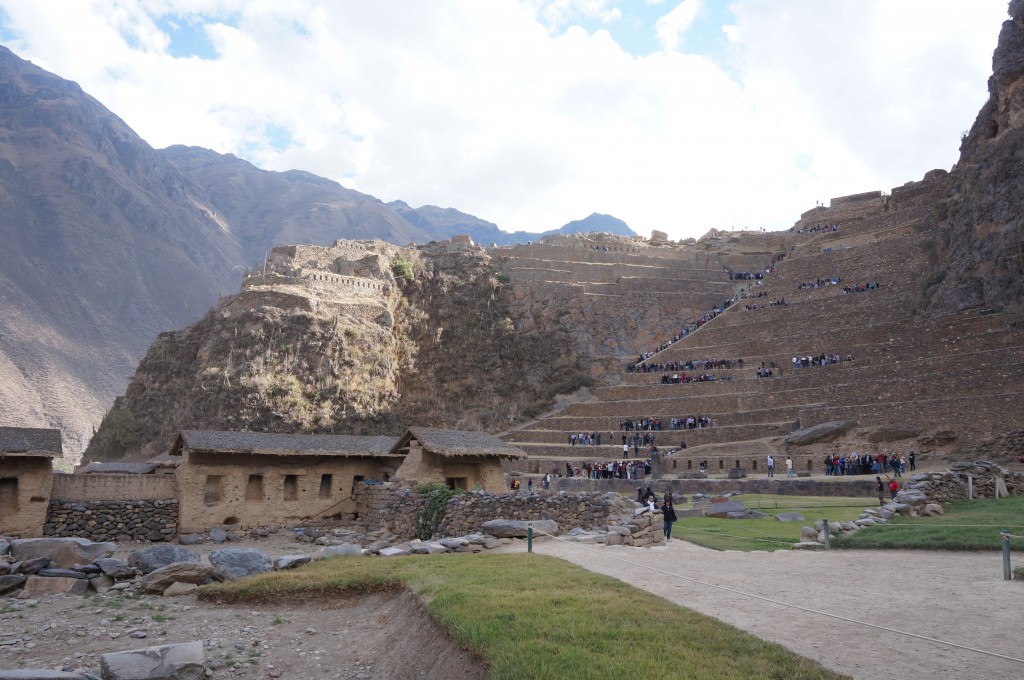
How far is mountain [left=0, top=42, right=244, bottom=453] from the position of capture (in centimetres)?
8356

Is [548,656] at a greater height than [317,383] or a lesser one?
lesser

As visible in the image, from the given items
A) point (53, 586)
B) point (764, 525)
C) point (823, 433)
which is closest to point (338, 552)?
point (53, 586)

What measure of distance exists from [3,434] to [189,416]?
2846 cm

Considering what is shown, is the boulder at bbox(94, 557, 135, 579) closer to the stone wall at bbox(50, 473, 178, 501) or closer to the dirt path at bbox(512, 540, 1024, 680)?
the dirt path at bbox(512, 540, 1024, 680)

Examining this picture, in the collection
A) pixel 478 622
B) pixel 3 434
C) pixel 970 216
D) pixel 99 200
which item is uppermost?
pixel 99 200

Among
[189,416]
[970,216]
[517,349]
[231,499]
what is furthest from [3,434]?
[970,216]

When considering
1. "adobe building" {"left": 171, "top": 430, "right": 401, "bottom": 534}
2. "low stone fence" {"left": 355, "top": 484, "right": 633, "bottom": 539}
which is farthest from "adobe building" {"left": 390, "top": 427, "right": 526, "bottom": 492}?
"low stone fence" {"left": 355, "top": 484, "right": 633, "bottom": 539}

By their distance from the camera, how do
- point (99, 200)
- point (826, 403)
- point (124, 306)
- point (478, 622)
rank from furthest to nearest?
point (99, 200), point (124, 306), point (826, 403), point (478, 622)

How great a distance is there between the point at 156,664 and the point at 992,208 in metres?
51.5

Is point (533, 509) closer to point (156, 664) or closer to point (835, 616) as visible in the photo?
point (835, 616)

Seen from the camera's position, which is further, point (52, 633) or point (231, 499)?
point (231, 499)

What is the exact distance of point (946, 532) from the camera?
1369 centimetres

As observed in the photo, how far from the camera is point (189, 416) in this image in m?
47.4

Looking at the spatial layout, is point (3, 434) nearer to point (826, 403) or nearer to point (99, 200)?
point (826, 403)
